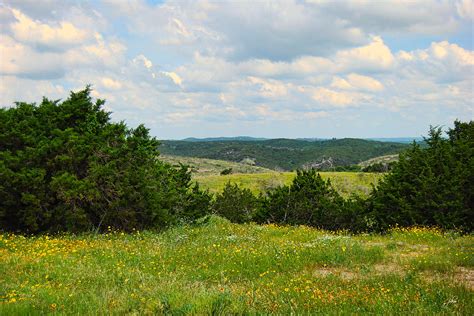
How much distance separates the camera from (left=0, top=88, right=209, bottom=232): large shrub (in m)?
15.1

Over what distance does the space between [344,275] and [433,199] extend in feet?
41.6

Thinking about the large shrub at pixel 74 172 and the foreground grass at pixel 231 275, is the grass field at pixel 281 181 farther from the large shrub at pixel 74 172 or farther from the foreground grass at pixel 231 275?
the foreground grass at pixel 231 275

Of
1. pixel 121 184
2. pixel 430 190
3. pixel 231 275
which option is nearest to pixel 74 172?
pixel 121 184

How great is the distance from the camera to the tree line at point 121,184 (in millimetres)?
15320

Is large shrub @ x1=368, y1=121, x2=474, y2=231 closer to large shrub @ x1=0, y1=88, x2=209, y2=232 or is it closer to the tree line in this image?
the tree line

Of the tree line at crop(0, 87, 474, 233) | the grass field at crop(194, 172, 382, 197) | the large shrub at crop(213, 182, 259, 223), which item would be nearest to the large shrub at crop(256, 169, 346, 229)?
the tree line at crop(0, 87, 474, 233)

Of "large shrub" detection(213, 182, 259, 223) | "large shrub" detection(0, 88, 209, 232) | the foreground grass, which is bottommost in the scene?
"large shrub" detection(213, 182, 259, 223)

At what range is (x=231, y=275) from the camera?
32.6ft

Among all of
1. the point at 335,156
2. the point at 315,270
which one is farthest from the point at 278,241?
the point at 335,156

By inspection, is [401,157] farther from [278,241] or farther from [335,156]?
[335,156]

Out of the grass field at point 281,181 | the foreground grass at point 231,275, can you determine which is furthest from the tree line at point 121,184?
the grass field at point 281,181

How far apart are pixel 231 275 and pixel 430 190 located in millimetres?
14240

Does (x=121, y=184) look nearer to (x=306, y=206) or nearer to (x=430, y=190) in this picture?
(x=306, y=206)

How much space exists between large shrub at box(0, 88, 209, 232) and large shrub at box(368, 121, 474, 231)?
A: 1100cm
